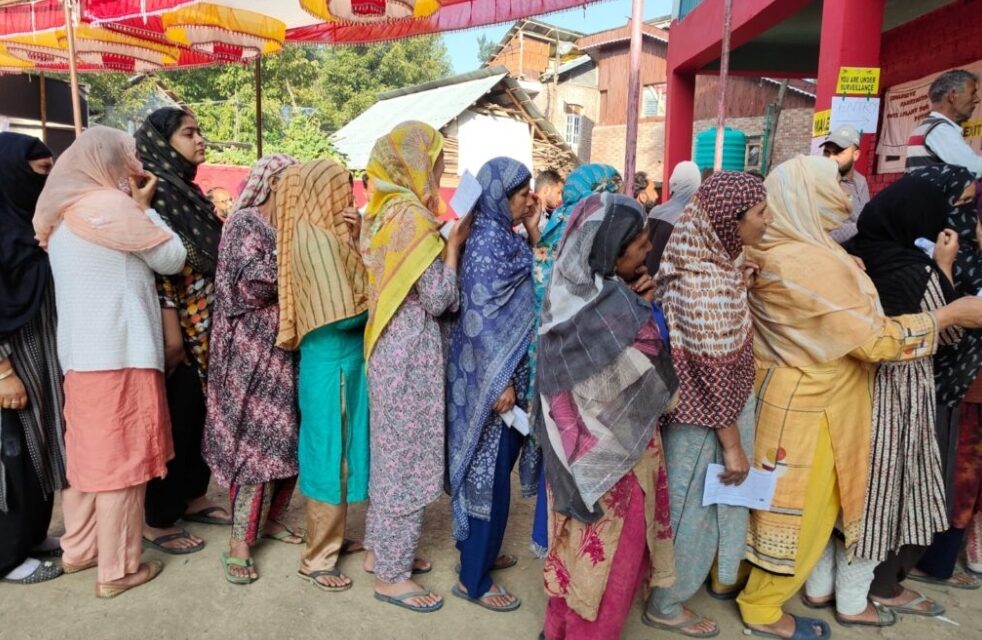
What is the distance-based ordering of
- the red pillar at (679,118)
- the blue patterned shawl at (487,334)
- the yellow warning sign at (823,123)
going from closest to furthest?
1. the blue patterned shawl at (487,334)
2. the yellow warning sign at (823,123)
3. the red pillar at (679,118)

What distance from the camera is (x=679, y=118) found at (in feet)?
28.9

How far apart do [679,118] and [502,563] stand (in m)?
7.52

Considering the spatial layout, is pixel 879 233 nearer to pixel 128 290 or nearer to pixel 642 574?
pixel 642 574

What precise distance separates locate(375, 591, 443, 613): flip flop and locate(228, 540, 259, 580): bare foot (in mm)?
564

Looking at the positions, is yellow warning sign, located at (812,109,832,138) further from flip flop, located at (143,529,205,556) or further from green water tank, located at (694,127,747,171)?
green water tank, located at (694,127,747,171)

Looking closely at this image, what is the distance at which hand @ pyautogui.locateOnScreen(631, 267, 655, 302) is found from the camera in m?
2.15

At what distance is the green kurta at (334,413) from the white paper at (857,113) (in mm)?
3478

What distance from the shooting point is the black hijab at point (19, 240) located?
2459 millimetres

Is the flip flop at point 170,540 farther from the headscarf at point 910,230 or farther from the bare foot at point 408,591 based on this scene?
the headscarf at point 910,230

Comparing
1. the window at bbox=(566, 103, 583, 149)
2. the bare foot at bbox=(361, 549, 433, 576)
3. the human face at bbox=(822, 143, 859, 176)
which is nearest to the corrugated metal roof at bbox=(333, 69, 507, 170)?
the window at bbox=(566, 103, 583, 149)

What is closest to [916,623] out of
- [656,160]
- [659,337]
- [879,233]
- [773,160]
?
[879,233]

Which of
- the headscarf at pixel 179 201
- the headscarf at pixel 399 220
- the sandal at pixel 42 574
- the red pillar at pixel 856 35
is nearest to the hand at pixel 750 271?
the headscarf at pixel 399 220

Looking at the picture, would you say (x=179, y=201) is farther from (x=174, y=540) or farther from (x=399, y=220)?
(x=174, y=540)

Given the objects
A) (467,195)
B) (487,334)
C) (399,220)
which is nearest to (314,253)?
(399,220)
